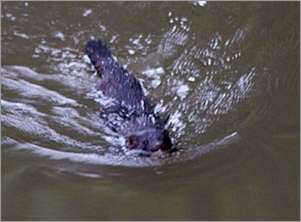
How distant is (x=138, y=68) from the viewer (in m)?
5.09

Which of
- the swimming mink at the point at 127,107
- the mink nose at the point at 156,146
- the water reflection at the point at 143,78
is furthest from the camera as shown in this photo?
the water reflection at the point at 143,78

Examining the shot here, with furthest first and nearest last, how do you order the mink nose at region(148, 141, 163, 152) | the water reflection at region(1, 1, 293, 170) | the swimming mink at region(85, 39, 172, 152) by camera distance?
the water reflection at region(1, 1, 293, 170) → the swimming mink at region(85, 39, 172, 152) → the mink nose at region(148, 141, 163, 152)

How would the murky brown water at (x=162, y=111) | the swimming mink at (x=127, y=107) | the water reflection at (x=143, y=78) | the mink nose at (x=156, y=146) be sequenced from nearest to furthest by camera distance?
the murky brown water at (x=162, y=111) < the mink nose at (x=156, y=146) < the swimming mink at (x=127, y=107) < the water reflection at (x=143, y=78)

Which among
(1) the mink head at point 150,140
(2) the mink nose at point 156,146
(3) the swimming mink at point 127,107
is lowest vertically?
(2) the mink nose at point 156,146

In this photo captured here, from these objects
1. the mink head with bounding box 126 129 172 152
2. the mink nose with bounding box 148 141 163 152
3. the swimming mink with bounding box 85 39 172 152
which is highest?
the swimming mink with bounding box 85 39 172 152

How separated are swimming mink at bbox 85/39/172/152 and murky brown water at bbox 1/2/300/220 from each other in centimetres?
9

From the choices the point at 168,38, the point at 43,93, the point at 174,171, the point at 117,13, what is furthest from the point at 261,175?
the point at 117,13

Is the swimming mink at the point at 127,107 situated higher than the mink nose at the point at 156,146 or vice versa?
the swimming mink at the point at 127,107

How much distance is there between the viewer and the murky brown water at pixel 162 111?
11.0ft

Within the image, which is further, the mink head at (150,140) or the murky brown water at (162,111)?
the mink head at (150,140)

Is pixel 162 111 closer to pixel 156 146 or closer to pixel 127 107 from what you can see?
pixel 127 107

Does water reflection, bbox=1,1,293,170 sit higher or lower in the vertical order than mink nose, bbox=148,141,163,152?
higher

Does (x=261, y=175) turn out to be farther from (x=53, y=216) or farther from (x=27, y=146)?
(x=27, y=146)

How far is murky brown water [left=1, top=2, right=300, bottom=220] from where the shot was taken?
132 inches
